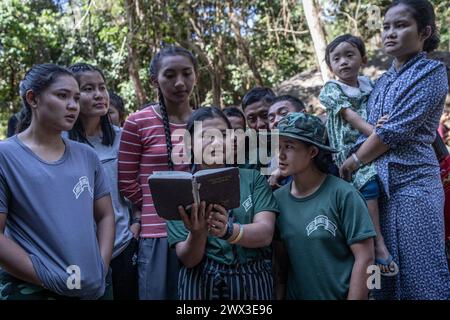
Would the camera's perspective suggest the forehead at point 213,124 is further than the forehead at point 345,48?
No

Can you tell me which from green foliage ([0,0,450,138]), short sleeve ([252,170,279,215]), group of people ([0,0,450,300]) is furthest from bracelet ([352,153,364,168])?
green foliage ([0,0,450,138])

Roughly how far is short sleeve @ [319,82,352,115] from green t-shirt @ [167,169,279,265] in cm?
65

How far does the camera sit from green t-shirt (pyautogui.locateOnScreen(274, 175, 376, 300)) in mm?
1911

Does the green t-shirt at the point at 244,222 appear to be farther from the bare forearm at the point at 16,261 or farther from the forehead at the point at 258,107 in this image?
the forehead at the point at 258,107

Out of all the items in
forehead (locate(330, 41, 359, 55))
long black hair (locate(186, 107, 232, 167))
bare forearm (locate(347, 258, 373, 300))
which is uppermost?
forehead (locate(330, 41, 359, 55))

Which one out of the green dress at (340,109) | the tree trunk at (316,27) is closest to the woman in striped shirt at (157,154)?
the green dress at (340,109)

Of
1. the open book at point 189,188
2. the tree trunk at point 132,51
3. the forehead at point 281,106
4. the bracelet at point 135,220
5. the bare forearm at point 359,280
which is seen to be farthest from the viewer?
the tree trunk at point 132,51

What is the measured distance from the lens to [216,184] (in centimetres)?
166

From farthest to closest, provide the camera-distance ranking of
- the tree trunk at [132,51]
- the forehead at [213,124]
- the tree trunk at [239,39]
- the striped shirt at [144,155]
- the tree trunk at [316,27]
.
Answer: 1. the tree trunk at [239,39]
2. the tree trunk at [132,51]
3. the tree trunk at [316,27]
4. the striped shirt at [144,155]
5. the forehead at [213,124]

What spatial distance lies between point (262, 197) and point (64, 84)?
41.1 inches

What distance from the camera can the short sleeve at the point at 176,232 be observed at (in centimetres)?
194

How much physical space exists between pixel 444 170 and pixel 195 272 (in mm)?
1505

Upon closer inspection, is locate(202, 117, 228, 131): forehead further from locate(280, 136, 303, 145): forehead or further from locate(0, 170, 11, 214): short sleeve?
locate(0, 170, 11, 214): short sleeve

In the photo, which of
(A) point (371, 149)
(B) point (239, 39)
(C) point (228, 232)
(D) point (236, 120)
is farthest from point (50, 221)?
(B) point (239, 39)
